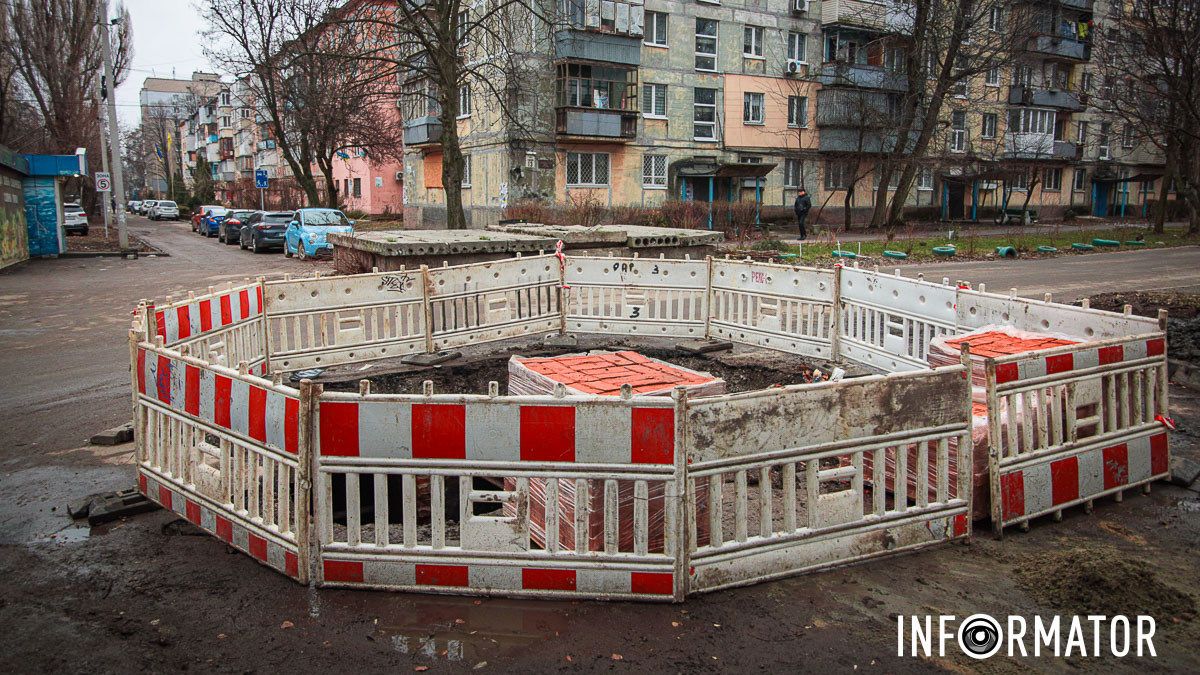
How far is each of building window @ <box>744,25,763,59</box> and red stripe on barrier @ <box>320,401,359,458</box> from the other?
136ft

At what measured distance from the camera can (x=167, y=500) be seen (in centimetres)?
569

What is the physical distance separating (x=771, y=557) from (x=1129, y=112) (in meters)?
29.1

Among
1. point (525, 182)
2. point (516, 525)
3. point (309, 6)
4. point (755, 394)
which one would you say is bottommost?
point (516, 525)

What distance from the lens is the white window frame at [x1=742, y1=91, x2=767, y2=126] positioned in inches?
1683

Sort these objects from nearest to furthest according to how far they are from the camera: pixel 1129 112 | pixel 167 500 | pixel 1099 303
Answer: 1. pixel 167 500
2. pixel 1099 303
3. pixel 1129 112

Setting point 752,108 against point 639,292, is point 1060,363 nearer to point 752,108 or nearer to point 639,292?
point 639,292

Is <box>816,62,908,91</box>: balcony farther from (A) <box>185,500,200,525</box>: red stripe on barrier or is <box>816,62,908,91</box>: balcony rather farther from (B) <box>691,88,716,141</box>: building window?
(A) <box>185,500,200,525</box>: red stripe on barrier

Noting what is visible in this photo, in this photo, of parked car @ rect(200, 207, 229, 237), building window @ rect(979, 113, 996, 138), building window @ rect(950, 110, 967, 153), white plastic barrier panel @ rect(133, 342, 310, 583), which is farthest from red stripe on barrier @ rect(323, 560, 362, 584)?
building window @ rect(979, 113, 996, 138)

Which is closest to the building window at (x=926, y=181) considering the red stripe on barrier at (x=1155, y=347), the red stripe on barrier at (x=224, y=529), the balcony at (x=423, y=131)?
the balcony at (x=423, y=131)

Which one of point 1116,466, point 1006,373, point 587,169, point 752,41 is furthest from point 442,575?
point 752,41

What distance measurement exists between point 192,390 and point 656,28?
126ft

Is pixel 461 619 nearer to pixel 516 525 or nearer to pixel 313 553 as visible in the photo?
pixel 516 525

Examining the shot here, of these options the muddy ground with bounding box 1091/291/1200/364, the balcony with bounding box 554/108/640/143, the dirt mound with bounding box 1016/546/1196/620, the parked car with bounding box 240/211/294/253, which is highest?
the balcony with bounding box 554/108/640/143

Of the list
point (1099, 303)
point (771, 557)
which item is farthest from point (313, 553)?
point (1099, 303)
